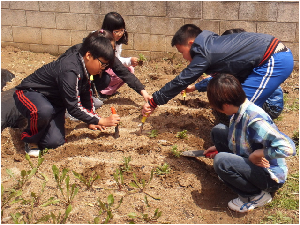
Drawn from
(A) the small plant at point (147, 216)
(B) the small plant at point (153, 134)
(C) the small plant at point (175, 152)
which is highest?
(B) the small plant at point (153, 134)

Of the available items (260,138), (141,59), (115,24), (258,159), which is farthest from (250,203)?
(141,59)

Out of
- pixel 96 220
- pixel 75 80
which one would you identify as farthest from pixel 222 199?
pixel 75 80

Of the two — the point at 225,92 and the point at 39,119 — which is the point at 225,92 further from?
the point at 39,119

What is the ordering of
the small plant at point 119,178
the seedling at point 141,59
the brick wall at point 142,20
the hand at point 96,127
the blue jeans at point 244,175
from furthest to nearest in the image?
the seedling at point 141,59, the brick wall at point 142,20, the hand at point 96,127, the small plant at point 119,178, the blue jeans at point 244,175

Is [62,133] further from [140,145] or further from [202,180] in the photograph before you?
[202,180]

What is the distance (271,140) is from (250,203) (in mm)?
573

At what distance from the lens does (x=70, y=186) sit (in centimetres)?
282

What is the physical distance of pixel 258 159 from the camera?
2.47 m

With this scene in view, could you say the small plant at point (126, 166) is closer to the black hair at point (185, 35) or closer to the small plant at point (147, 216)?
the small plant at point (147, 216)

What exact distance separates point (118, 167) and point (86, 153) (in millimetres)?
384

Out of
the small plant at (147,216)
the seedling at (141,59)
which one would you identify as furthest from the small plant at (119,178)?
the seedling at (141,59)

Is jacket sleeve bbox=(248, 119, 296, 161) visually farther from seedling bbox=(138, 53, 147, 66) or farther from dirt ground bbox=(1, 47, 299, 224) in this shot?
seedling bbox=(138, 53, 147, 66)

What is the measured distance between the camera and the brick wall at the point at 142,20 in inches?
202

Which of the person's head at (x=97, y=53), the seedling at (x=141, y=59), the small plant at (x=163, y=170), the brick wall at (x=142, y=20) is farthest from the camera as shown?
the seedling at (x=141, y=59)
